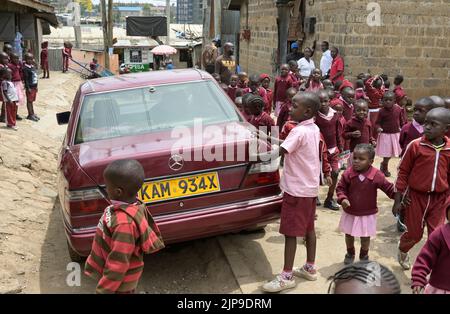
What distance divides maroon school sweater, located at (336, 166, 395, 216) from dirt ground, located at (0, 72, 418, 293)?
59 centimetres

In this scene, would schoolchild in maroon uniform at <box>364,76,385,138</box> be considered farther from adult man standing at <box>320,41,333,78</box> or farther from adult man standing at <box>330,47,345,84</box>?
adult man standing at <box>320,41,333,78</box>

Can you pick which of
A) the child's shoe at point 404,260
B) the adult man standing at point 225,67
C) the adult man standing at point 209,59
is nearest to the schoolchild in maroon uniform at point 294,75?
the adult man standing at point 225,67

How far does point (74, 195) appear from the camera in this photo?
3.33 metres

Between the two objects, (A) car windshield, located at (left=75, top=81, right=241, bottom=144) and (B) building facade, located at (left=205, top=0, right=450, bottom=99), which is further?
(B) building facade, located at (left=205, top=0, right=450, bottom=99)

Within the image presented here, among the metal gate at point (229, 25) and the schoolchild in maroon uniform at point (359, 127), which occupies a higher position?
the metal gate at point (229, 25)

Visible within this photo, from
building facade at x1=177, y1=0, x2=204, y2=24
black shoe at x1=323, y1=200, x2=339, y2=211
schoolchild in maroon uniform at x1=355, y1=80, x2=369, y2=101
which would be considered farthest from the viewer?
building facade at x1=177, y1=0, x2=204, y2=24

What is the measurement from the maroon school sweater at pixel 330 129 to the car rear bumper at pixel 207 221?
5.85 ft

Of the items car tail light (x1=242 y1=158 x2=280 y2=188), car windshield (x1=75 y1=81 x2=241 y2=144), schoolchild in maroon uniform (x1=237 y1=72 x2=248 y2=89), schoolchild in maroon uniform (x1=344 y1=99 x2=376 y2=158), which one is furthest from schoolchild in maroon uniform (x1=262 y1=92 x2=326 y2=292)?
schoolchild in maroon uniform (x1=237 y1=72 x2=248 y2=89)

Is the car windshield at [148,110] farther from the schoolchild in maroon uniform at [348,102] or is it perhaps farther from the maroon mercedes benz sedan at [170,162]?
the schoolchild in maroon uniform at [348,102]

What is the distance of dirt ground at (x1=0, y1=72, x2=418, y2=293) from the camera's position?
382 cm

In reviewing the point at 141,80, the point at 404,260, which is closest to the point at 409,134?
the point at 404,260

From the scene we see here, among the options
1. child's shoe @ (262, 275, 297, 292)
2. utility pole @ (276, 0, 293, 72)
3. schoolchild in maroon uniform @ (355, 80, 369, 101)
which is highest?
utility pole @ (276, 0, 293, 72)

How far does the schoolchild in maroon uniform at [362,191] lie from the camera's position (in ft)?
12.4

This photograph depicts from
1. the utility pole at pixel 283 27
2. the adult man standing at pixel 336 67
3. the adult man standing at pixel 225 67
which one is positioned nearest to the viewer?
the adult man standing at pixel 225 67
